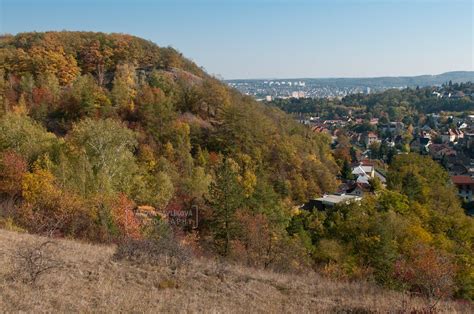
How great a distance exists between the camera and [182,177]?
3259cm

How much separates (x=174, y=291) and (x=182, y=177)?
23658 mm

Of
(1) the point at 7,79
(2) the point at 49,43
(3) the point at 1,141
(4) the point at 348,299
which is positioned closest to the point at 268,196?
(3) the point at 1,141

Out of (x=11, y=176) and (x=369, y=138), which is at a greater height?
(x=11, y=176)

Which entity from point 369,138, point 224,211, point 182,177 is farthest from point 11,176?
point 369,138

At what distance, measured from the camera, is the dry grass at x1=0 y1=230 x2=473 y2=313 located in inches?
308

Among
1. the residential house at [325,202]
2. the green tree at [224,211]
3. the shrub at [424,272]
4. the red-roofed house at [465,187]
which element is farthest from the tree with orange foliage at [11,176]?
the red-roofed house at [465,187]

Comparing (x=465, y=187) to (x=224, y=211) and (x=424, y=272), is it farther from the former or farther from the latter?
(x=424, y=272)

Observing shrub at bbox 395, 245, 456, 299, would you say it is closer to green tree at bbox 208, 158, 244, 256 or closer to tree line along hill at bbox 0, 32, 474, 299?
tree line along hill at bbox 0, 32, 474, 299

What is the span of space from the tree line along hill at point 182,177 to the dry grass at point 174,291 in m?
1.45

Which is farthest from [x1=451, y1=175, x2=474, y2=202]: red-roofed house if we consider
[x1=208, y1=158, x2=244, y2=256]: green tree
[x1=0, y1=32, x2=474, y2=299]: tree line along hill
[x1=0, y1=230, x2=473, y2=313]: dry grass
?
[x1=0, y1=230, x2=473, y2=313]: dry grass

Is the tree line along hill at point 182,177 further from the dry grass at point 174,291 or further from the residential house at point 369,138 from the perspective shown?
the residential house at point 369,138

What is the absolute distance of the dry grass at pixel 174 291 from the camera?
782 centimetres

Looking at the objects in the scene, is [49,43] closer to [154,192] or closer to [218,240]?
[154,192]

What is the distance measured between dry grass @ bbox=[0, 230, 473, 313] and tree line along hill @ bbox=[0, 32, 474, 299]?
1.45m
